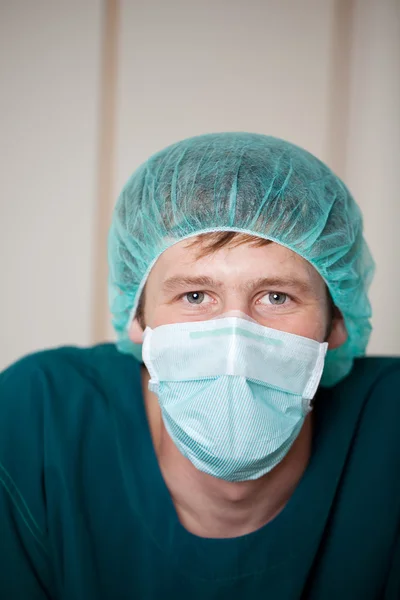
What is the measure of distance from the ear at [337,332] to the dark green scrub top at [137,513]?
225mm

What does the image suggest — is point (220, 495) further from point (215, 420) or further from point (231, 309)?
point (231, 309)

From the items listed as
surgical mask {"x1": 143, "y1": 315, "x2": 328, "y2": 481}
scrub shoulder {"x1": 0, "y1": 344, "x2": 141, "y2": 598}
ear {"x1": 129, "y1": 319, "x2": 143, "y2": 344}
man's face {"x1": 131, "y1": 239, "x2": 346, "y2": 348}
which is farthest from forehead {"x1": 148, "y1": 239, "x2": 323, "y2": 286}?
scrub shoulder {"x1": 0, "y1": 344, "x2": 141, "y2": 598}

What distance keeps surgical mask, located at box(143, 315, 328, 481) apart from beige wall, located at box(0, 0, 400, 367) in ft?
4.54

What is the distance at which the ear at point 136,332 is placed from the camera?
1.61m

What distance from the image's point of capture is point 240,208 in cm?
137

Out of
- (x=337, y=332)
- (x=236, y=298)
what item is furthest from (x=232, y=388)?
(x=337, y=332)

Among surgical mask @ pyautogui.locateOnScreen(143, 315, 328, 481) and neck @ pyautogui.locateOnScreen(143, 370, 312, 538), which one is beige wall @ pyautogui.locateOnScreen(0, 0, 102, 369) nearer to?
neck @ pyautogui.locateOnScreen(143, 370, 312, 538)

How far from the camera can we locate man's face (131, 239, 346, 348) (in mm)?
1343

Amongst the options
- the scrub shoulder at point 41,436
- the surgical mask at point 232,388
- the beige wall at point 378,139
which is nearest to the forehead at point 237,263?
the surgical mask at point 232,388

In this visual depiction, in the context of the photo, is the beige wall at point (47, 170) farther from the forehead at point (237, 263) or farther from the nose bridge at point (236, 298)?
the nose bridge at point (236, 298)

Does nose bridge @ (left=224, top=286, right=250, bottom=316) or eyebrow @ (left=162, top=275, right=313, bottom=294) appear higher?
eyebrow @ (left=162, top=275, right=313, bottom=294)

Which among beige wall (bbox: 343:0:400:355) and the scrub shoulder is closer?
the scrub shoulder

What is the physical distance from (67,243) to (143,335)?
126cm

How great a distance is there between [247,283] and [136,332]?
403mm
